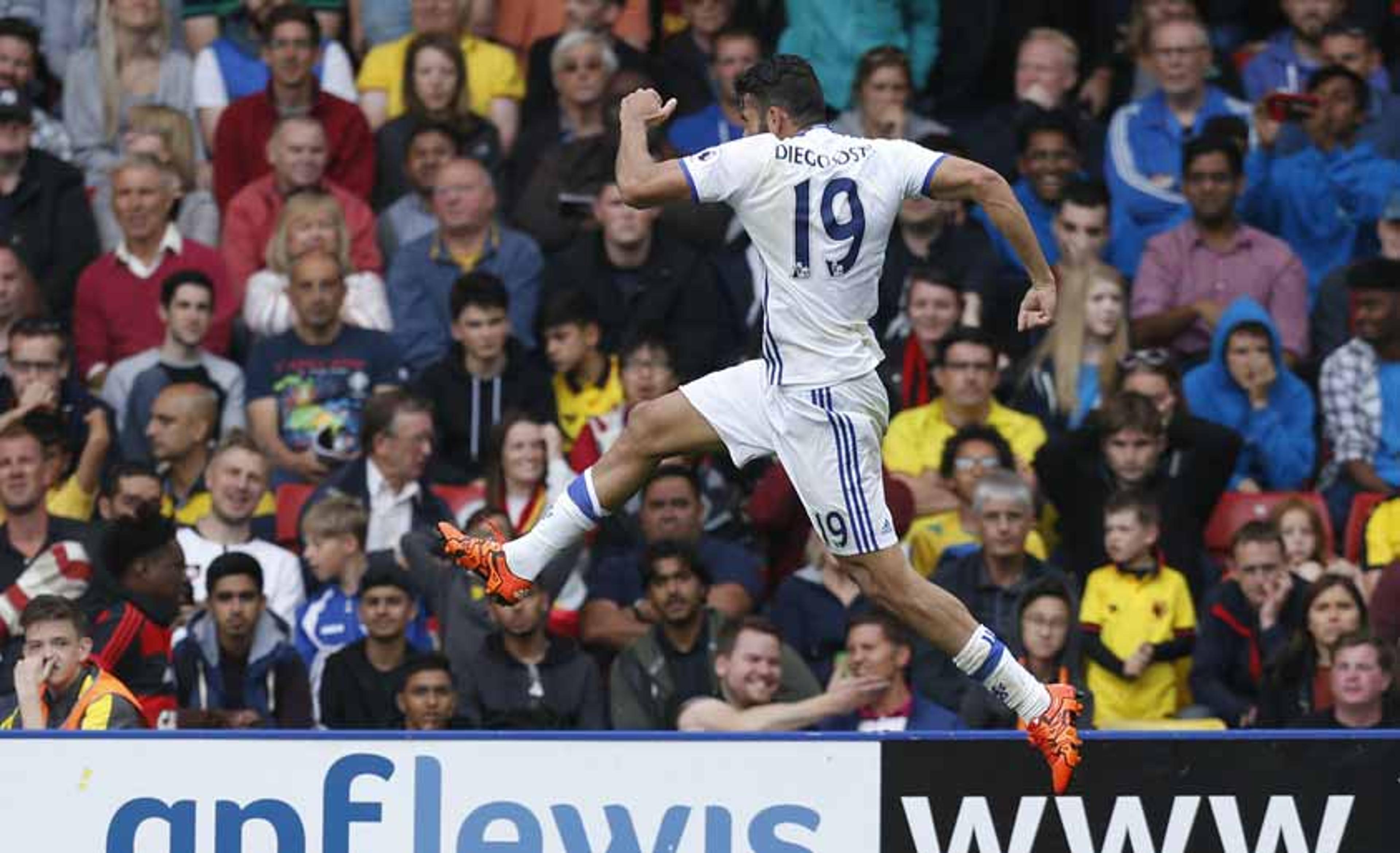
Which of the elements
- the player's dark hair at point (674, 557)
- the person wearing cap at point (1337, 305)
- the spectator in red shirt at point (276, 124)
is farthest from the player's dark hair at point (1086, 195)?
the spectator in red shirt at point (276, 124)

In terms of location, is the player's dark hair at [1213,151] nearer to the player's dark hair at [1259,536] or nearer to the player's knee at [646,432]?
the player's dark hair at [1259,536]

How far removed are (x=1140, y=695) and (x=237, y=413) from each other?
452 cm

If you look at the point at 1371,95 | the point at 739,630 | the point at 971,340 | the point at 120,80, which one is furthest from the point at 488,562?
the point at 1371,95

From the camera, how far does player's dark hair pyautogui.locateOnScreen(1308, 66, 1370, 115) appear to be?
644 inches

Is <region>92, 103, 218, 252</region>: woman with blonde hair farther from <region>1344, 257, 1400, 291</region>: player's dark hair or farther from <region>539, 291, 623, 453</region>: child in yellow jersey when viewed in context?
<region>539, 291, 623, 453</region>: child in yellow jersey

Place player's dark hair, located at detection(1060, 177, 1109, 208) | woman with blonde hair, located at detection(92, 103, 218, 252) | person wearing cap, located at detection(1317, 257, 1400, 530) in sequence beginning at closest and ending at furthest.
Result: person wearing cap, located at detection(1317, 257, 1400, 530) → player's dark hair, located at detection(1060, 177, 1109, 208) → woman with blonde hair, located at detection(92, 103, 218, 252)

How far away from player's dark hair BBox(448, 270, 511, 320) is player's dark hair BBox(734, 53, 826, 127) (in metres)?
4.83

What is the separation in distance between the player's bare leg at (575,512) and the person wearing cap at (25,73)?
6666mm

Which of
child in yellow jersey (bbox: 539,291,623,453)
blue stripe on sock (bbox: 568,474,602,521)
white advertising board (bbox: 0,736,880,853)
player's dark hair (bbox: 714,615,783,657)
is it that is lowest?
white advertising board (bbox: 0,736,880,853)

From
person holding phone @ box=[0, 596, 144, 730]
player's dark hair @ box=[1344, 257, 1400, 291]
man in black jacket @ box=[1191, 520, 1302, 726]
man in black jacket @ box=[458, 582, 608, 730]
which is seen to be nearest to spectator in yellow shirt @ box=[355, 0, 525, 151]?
player's dark hair @ box=[1344, 257, 1400, 291]

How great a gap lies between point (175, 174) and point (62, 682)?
4.77 meters

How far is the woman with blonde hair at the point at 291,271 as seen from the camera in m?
15.7

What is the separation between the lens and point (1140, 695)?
13.7m

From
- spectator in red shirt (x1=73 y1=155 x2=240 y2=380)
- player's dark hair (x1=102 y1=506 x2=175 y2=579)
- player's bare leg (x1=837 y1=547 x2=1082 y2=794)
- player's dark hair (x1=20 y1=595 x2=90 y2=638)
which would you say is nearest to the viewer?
player's bare leg (x1=837 y1=547 x2=1082 y2=794)
